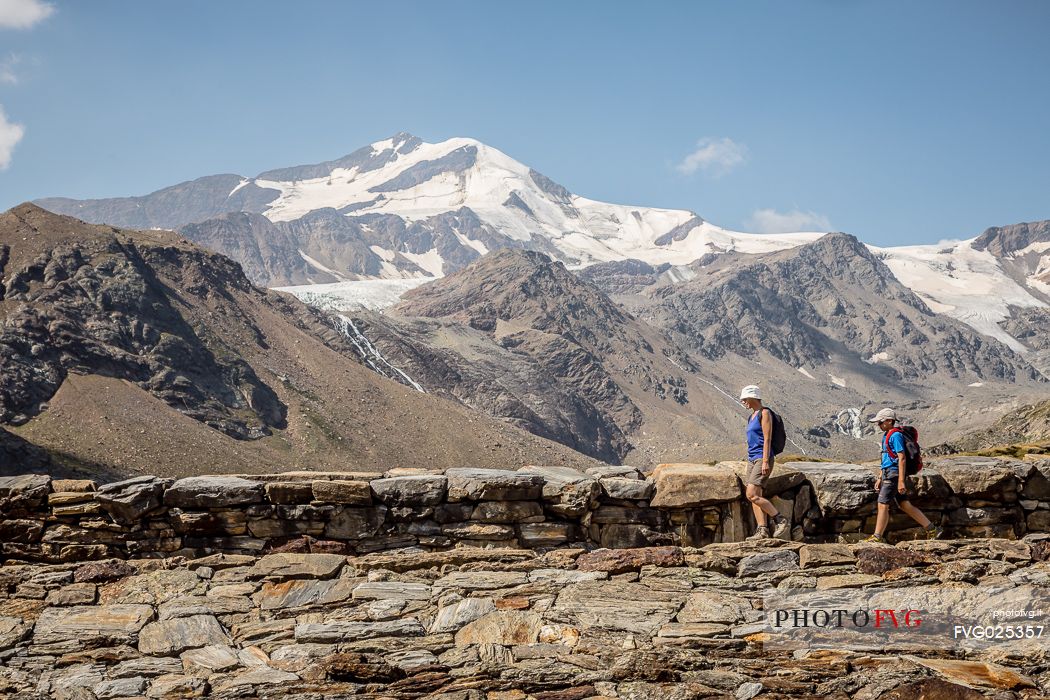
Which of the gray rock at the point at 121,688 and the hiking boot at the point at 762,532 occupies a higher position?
the hiking boot at the point at 762,532

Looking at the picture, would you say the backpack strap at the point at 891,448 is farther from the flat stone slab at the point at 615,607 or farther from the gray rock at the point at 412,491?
the gray rock at the point at 412,491

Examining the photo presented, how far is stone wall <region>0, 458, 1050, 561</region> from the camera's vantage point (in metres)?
13.3

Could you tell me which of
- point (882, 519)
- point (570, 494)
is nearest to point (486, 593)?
point (570, 494)

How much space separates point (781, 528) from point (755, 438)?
1270mm

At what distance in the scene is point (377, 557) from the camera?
12.4 m

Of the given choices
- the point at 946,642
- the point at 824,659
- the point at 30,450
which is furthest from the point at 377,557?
the point at 30,450

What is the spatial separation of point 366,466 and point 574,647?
10514cm

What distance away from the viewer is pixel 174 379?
122 metres

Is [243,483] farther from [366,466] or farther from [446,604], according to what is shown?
[366,466]

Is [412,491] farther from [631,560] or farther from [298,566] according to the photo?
[631,560]

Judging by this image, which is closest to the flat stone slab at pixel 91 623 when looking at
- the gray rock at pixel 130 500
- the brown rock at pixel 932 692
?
the gray rock at pixel 130 500

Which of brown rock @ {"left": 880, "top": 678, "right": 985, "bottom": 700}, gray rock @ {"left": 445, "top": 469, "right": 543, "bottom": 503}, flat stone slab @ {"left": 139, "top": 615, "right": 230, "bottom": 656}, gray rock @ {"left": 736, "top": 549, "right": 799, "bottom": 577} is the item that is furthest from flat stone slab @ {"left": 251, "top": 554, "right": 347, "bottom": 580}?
brown rock @ {"left": 880, "top": 678, "right": 985, "bottom": 700}

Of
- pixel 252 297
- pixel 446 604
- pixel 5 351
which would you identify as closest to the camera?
pixel 446 604

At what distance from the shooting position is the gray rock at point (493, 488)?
45.1 ft
